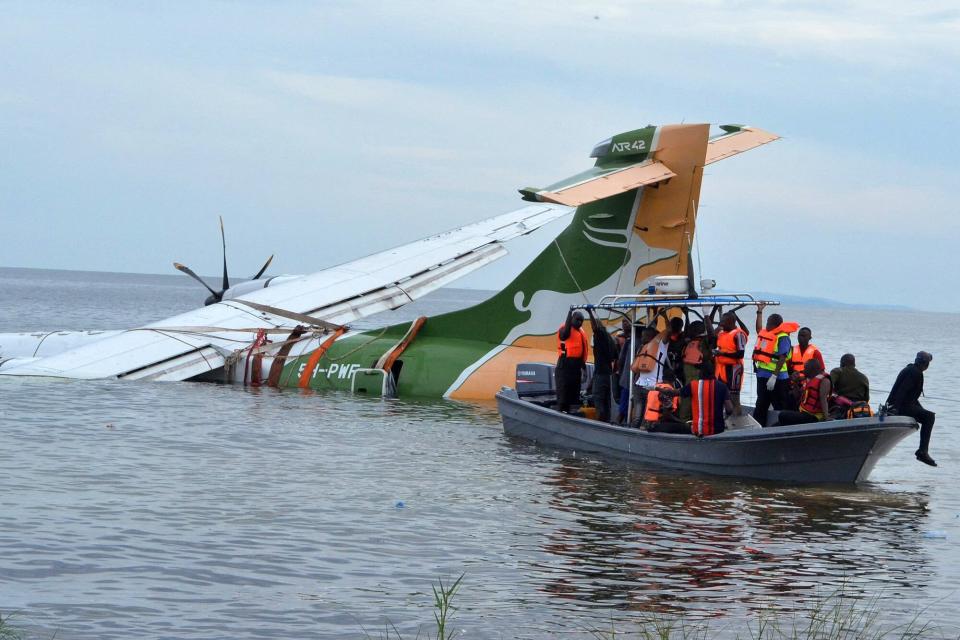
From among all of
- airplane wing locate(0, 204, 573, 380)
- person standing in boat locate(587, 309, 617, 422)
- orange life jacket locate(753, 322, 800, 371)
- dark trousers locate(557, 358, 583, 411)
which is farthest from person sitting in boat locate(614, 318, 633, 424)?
airplane wing locate(0, 204, 573, 380)

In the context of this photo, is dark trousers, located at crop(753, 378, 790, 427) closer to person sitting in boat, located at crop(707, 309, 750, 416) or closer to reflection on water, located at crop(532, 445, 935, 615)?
person sitting in boat, located at crop(707, 309, 750, 416)

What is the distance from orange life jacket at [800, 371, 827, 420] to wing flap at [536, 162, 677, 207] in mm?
3483

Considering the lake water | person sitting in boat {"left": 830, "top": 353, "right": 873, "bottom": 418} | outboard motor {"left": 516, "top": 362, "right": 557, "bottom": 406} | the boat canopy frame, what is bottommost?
the lake water

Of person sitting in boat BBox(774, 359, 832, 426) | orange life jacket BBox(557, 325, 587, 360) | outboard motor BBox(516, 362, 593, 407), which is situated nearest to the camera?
person sitting in boat BBox(774, 359, 832, 426)

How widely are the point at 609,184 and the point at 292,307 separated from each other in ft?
31.5

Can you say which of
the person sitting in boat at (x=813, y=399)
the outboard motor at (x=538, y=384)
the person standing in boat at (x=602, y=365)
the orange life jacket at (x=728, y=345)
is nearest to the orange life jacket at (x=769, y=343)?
the orange life jacket at (x=728, y=345)

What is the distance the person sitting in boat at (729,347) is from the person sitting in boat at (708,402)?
18.1 inches

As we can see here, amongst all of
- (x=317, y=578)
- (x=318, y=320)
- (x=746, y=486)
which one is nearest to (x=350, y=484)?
(x=317, y=578)

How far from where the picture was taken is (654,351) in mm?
13898

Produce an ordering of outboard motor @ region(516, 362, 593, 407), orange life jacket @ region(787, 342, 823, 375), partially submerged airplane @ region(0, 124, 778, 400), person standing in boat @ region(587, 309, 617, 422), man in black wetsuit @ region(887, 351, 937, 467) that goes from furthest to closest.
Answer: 1. outboard motor @ region(516, 362, 593, 407)
2. partially submerged airplane @ region(0, 124, 778, 400)
3. person standing in boat @ region(587, 309, 617, 422)
4. orange life jacket @ region(787, 342, 823, 375)
5. man in black wetsuit @ region(887, 351, 937, 467)

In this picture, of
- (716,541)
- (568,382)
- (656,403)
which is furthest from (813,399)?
(716,541)

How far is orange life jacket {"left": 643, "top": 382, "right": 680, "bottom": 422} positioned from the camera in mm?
13648

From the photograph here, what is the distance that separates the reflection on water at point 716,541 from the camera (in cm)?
852

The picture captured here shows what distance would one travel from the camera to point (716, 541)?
33.3 feet
